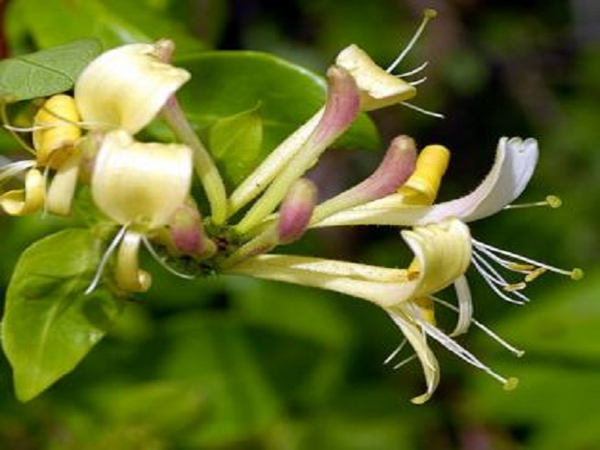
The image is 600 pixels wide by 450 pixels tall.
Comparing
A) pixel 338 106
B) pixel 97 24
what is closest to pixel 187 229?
pixel 338 106

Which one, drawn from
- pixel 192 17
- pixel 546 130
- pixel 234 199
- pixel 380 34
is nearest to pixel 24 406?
pixel 192 17

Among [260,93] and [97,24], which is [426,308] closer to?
[260,93]

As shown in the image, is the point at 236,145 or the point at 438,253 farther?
the point at 236,145

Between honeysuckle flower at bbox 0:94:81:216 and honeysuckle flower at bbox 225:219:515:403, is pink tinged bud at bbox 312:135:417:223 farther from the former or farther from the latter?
honeysuckle flower at bbox 0:94:81:216

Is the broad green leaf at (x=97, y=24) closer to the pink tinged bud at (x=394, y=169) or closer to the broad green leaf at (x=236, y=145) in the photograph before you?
the broad green leaf at (x=236, y=145)

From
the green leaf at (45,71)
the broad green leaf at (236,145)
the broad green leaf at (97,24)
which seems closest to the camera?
the green leaf at (45,71)

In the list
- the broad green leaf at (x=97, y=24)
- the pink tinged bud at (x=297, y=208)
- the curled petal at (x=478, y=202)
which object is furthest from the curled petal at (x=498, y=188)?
the broad green leaf at (x=97, y=24)

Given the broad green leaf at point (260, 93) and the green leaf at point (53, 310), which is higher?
the broad green leaf at point (260, 93)

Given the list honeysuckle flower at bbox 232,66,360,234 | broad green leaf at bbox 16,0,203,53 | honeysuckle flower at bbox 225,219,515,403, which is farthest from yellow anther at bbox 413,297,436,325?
broad green leaf at bbox 16,0,203,53
